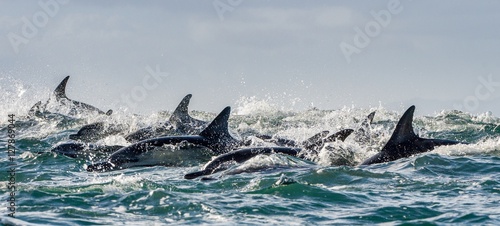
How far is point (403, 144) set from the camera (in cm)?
1834

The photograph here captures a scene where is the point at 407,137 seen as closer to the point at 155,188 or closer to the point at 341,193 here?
the point at 341,193

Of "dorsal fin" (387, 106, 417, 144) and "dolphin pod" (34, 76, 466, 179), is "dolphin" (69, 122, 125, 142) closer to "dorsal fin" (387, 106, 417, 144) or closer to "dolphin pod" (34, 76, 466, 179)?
"dolphin pod" (34, 76, 466, 179)

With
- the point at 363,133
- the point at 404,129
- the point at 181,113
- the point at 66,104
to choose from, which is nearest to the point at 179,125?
the point at 181,113

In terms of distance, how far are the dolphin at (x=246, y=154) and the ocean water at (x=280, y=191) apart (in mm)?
369

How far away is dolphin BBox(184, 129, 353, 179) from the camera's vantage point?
54.9ft

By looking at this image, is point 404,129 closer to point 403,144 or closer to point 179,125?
point 403,144

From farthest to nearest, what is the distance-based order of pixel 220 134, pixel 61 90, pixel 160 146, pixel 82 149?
pixel 61 90 < pixel 82 149 < pixel 220 134 < pixel 160 146

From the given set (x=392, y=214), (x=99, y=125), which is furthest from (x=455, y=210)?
(x=99, y=125)

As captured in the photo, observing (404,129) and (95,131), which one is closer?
(404,129)

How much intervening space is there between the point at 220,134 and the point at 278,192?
6.30 m

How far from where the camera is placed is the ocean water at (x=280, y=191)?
12.4 m

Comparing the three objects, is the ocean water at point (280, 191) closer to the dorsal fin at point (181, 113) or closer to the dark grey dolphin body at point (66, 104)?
the dorsal fin at point (181, 113)

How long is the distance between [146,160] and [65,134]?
29.8ft

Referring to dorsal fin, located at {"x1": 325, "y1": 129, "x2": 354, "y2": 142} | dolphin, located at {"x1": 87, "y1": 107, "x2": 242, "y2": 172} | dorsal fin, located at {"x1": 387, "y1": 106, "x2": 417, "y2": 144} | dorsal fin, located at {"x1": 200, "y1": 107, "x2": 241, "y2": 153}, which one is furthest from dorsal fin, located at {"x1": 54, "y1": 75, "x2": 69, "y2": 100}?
dorsal fin, located at {"x1": 387, "y1": 106, "x2": 417, "y2": 144}
